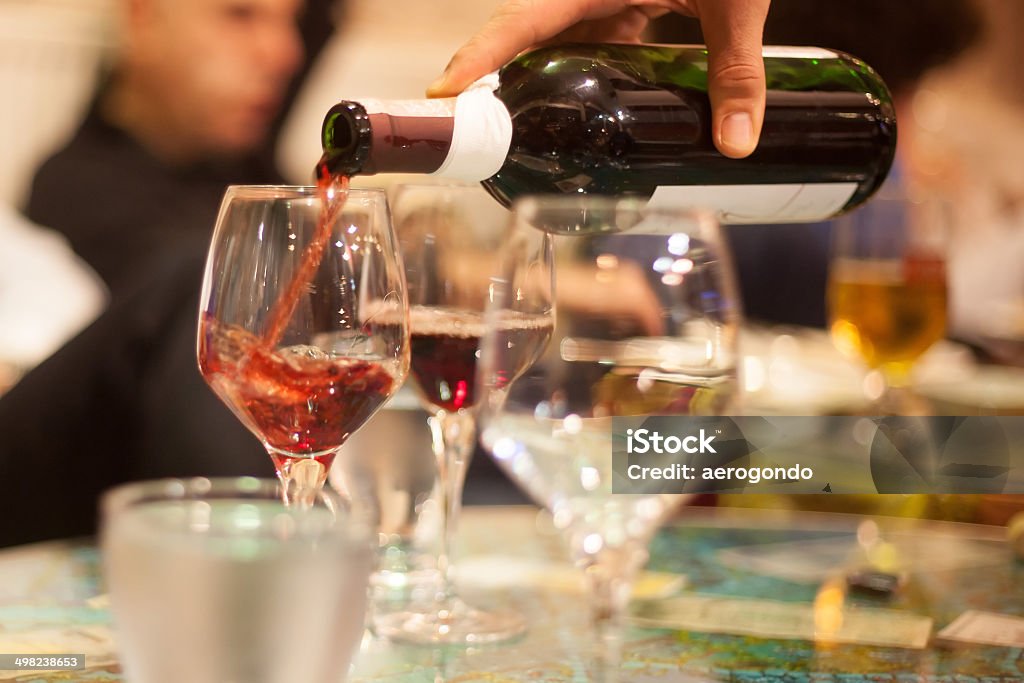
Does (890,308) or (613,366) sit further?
(890,308)

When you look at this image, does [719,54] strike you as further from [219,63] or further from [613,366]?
[219,63]

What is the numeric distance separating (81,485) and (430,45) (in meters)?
2.80

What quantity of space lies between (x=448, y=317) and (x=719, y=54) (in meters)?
0.28

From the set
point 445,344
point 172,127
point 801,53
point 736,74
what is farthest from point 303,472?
point 172,127

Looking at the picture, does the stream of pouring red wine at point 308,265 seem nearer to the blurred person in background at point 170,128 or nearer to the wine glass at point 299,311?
the wine glass at point 299,311

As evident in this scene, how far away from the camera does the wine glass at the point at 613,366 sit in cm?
56

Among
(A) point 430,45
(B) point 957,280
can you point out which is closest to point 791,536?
(B) point 957,280

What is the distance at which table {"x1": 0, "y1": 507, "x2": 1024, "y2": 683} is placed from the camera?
0.70 metres

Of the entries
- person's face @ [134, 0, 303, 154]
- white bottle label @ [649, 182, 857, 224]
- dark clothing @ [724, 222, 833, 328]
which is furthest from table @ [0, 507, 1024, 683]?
person's face @ [134, 0, 303, 154]

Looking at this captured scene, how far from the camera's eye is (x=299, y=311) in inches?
26.6

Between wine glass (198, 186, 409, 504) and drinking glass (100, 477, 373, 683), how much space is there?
0.26 m

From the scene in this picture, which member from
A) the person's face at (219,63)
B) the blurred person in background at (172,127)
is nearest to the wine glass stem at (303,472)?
the blurred person in background at (172,127)

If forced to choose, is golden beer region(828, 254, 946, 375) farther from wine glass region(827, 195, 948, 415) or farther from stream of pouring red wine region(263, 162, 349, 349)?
stream of pouring red wine region(263, 162, 349, 349)

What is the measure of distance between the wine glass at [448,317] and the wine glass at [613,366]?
0.24 meters
